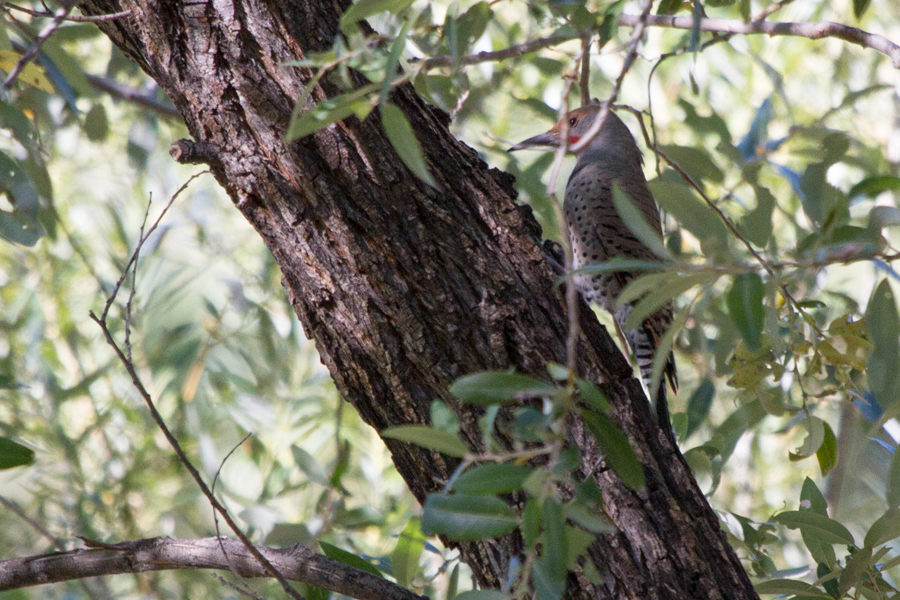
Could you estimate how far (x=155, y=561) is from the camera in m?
1.40

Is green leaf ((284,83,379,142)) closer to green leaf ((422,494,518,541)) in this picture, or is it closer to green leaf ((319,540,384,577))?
green leaf ((422,494,518,541))

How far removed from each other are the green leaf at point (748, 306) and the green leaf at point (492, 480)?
0.27m

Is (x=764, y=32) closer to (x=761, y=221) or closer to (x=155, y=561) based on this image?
(x=761, y=221)

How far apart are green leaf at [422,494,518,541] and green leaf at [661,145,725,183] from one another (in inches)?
34.2

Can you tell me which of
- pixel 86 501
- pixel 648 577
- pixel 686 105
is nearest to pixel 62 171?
pixel 86 501

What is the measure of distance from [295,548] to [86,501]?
2.72m

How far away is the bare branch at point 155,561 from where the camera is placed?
4.55ft

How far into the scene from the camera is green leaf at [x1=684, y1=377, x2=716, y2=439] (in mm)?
2193

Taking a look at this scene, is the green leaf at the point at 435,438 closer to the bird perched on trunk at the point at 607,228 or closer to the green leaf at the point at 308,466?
the green leaf at the point at 308,466

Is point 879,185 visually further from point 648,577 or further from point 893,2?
point 893,2

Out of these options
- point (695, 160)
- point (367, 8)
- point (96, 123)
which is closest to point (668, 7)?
point (695, 160)

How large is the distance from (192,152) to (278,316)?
2.49 metres

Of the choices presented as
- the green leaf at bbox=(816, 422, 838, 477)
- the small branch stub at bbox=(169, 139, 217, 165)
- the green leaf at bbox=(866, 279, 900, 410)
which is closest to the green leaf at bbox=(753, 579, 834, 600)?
the green leaf at bbox=(816, 422, 838, 477)

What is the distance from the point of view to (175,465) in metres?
4.07
